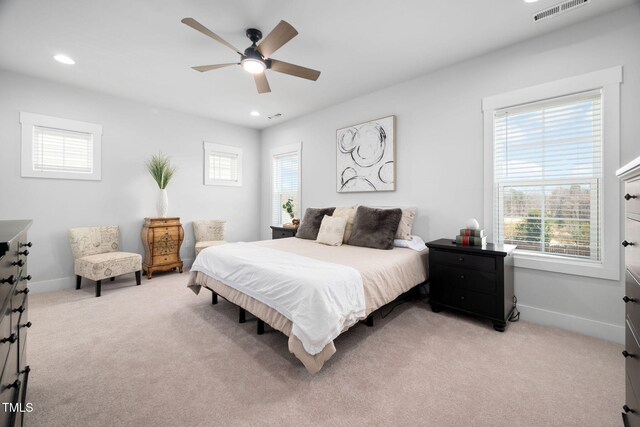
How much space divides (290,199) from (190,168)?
194 cm

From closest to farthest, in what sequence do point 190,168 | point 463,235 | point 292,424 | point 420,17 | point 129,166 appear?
point 292,424 → point 420,17 → point 463,235 → point 129,166 → point 190,168

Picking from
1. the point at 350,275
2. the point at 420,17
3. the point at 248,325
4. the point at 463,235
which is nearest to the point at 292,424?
the point at 350,275

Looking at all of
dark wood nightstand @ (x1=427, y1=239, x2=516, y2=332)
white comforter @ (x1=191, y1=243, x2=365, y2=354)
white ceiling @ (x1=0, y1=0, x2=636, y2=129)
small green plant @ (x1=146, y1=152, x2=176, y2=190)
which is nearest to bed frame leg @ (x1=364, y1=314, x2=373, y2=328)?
white comforter @ (x1=191, y1=243, x2=365, y2=354)

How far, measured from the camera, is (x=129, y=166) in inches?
168

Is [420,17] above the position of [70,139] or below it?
above

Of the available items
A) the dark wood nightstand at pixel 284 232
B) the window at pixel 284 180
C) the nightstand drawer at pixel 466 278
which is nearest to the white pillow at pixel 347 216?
the dark wood nightstand at pixel 284 232

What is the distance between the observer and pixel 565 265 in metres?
2.49

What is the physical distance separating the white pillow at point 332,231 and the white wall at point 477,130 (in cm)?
80

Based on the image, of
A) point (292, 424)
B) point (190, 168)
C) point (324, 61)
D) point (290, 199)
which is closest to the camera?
point (292, 424)

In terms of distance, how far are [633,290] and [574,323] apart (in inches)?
71.7

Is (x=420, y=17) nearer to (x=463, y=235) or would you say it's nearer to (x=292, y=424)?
(x=463, y=235)

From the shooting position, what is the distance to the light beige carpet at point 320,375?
1.49 m

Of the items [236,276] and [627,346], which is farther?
[236,276]

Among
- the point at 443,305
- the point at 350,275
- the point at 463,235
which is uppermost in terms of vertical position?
the point at 463,235
